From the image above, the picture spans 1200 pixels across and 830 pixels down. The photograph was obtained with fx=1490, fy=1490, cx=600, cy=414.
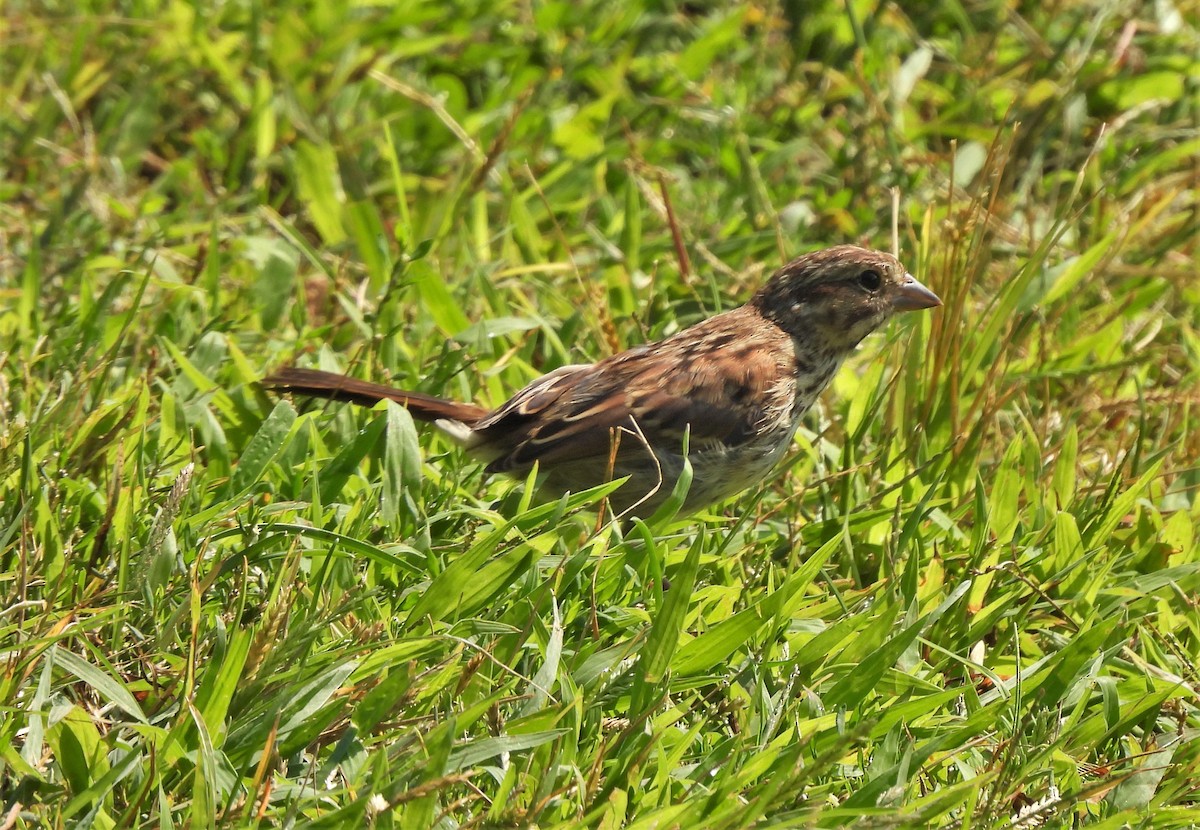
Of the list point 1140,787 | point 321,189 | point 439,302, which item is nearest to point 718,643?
point 1140,787

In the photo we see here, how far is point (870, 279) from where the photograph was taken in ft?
15.9

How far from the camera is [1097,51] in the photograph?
7.12 metres

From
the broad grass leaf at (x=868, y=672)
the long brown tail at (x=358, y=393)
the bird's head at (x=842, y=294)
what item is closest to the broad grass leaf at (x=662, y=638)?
the broad grass leaf at (x=868, y=672)

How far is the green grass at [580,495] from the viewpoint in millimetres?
3230

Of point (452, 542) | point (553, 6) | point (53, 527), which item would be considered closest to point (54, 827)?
point (53, 527)

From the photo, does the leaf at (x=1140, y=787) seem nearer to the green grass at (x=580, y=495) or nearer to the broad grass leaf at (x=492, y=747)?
the green grass at (x=580, y=495)

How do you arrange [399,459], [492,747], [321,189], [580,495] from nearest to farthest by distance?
[492,747], [580,495], [399,459], [321,189]

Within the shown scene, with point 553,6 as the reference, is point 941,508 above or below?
below

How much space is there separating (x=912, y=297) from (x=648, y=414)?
3.46 feet

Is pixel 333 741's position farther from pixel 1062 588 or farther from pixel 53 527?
pixel 1062 588

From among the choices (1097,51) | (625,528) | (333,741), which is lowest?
(625,528)

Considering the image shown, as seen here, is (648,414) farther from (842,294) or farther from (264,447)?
(264,447)

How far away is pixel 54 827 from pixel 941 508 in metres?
2.74

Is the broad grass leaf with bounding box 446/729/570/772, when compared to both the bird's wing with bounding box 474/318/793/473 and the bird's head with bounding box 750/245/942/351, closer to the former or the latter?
the bird's wing with bounding box 474/318/793/473
